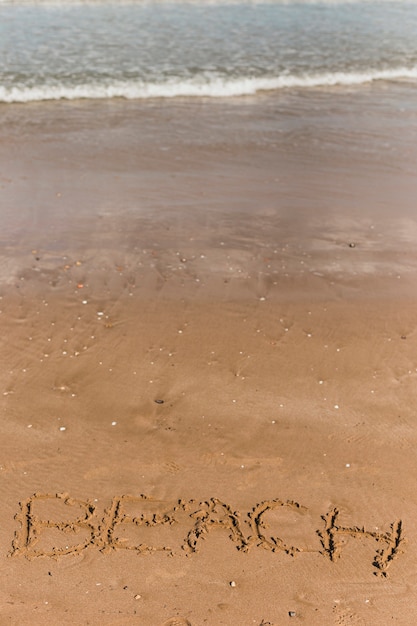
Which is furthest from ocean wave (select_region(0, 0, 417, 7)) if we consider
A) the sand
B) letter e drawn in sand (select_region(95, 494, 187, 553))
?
letter e drawn in sand (select_region(95, 494, 187, 553))

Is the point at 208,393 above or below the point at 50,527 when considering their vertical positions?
above

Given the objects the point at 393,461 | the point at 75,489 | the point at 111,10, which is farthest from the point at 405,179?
the point at 111,10

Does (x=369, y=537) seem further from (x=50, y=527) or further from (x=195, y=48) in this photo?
(x=195, y=48)

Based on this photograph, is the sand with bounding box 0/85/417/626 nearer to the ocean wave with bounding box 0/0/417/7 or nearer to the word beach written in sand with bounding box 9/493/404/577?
the word beach written in sand with bounding box 9/493/404/577

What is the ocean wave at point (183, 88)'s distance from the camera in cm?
1156

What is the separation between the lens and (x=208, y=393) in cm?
441

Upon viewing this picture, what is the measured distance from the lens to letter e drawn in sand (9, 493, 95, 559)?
11.0 ft

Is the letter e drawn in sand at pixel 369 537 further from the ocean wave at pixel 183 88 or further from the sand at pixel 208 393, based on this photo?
the ocean wave at pixel 183 88

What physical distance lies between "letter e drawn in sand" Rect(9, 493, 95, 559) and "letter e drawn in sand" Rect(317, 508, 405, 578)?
53.4 inches

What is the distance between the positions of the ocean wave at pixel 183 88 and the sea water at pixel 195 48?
0.02m

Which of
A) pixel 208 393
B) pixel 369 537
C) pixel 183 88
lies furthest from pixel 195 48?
pixel 369 537

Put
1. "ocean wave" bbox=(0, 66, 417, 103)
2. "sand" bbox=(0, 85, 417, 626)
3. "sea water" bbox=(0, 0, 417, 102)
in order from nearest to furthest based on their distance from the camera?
1. "sand" bbox=(0, 85, 417, 626)
2. "ocean wave" bbox=(0, 66, 417, 103)
3. "sea water" bbox=(0, 0, 417, 102)

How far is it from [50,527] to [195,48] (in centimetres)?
1384

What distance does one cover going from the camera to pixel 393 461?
3.92 meters
